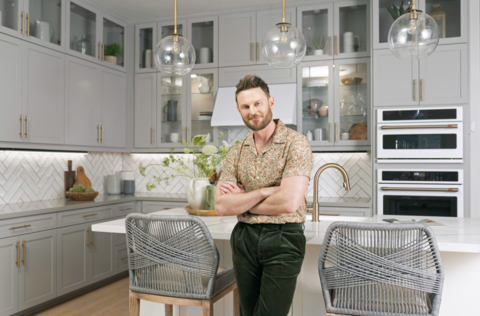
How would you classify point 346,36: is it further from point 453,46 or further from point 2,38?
point 2,38

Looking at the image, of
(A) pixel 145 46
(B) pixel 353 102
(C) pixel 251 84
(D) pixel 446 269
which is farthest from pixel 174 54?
(A) pixel 145 46

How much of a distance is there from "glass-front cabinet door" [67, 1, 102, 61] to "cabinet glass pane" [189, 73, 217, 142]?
40.5 inches

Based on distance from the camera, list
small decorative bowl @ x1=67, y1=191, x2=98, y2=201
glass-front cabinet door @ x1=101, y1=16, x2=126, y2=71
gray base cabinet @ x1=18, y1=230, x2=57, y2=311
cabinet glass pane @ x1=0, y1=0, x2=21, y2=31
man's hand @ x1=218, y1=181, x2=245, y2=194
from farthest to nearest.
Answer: glass-front cabinet door @ x1=101, y1=16, x2=126, y2=71 → small decorative bowl @ x1=67, y1=191, x2=98, y2=201 → cabinet glass pane @ x1=0, y1=0, x2=21, y2=31 → gray base cabinet @ x1=18, y1=230, x2=57, y2=311 → man's hand @ x1=218, y1=181, x2=245, y2=194

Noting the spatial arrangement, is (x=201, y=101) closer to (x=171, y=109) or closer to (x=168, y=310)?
(x=171, y=109)

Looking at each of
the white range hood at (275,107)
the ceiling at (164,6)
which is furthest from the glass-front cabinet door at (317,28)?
the white range hood at (275,107)

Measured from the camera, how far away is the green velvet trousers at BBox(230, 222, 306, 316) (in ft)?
4.84

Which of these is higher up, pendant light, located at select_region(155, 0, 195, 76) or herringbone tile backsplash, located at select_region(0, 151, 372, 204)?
pendant light, located at select_region(155, 0, 195, 76)

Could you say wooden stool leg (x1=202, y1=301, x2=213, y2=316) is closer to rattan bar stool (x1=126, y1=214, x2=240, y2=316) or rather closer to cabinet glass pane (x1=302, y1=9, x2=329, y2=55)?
rattan bar stool (x1=126, y1=214, x2=240, y2=316)

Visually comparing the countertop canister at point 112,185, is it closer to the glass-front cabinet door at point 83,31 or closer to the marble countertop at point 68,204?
the marble countertop at point 68,204

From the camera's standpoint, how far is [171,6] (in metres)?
Result: 4.23

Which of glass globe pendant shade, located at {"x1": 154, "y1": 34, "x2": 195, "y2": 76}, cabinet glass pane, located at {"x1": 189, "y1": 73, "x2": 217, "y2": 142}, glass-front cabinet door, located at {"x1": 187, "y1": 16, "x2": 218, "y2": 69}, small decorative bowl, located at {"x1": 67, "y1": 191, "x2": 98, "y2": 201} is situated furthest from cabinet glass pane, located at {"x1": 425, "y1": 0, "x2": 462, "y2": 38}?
small decorative bowl, located at {"x1": 67, "y1": 191, "x2": 98, "y2": 201}

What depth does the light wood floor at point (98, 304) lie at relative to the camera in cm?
331

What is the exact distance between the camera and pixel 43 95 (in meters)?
3.58

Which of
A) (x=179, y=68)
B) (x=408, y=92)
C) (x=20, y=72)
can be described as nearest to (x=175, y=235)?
(x=179, y=68)
